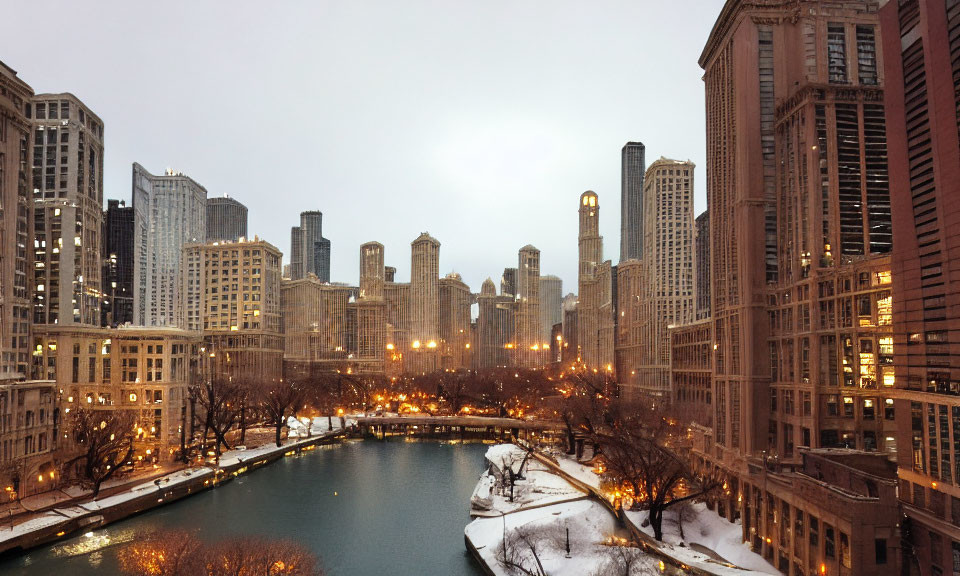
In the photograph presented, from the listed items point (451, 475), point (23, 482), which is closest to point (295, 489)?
point (451, 475)

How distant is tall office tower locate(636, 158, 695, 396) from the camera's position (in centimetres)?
14862

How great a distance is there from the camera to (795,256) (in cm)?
5791

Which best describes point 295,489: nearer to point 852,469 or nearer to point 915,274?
point 852,469

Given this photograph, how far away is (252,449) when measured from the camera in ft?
357

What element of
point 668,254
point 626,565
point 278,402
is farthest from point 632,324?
point 626,565

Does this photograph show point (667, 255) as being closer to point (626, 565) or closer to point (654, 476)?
point (654, 476)

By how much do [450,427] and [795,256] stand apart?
10331 cm

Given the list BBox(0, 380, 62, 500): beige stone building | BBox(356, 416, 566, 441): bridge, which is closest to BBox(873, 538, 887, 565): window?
BBox(0, 380, 62, 500): beige stone building

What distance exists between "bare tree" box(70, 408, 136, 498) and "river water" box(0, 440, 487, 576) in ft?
27.8

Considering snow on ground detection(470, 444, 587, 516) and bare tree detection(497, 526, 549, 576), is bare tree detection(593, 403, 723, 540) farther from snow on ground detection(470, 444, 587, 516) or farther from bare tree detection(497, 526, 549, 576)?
bare tree detection(497, 526, 549, 576)

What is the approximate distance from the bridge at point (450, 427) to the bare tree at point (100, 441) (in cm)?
6453

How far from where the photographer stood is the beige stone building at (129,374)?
84.9m

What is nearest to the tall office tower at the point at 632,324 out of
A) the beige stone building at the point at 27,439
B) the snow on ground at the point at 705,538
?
the snow on ground at the point at 705,538

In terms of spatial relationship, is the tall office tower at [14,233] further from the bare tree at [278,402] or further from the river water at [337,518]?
the bare tree at [278,402]
